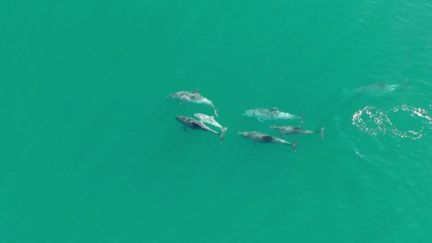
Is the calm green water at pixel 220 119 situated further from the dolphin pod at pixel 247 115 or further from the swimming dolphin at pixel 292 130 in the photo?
the swimming dolphin at pixel 292 130

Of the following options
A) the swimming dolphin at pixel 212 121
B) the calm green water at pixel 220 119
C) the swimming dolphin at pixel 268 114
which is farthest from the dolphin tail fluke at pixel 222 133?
the swimming dolphin at pixel 268 114

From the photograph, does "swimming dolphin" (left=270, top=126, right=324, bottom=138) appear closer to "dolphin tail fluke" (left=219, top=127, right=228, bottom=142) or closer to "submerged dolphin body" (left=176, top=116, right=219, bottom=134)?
"dolphin tail fluke" (left=219, top=127, right=228, bottom=142)

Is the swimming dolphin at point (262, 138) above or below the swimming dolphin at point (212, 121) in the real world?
below

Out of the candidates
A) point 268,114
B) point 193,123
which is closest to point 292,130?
point 268,114

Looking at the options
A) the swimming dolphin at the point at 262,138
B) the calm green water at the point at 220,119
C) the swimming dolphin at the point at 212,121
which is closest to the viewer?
the calm green water at the point at 220,119

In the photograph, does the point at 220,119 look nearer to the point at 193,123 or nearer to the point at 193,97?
the point at 193,123

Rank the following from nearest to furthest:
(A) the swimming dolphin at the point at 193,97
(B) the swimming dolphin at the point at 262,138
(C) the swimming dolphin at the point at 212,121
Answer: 1. (B) the swimming dolphin at the point at 262,138
2. (C) the swimming dolphin at the point at 212,121
3. (A) the swimming dolphin at the point at 193,97
